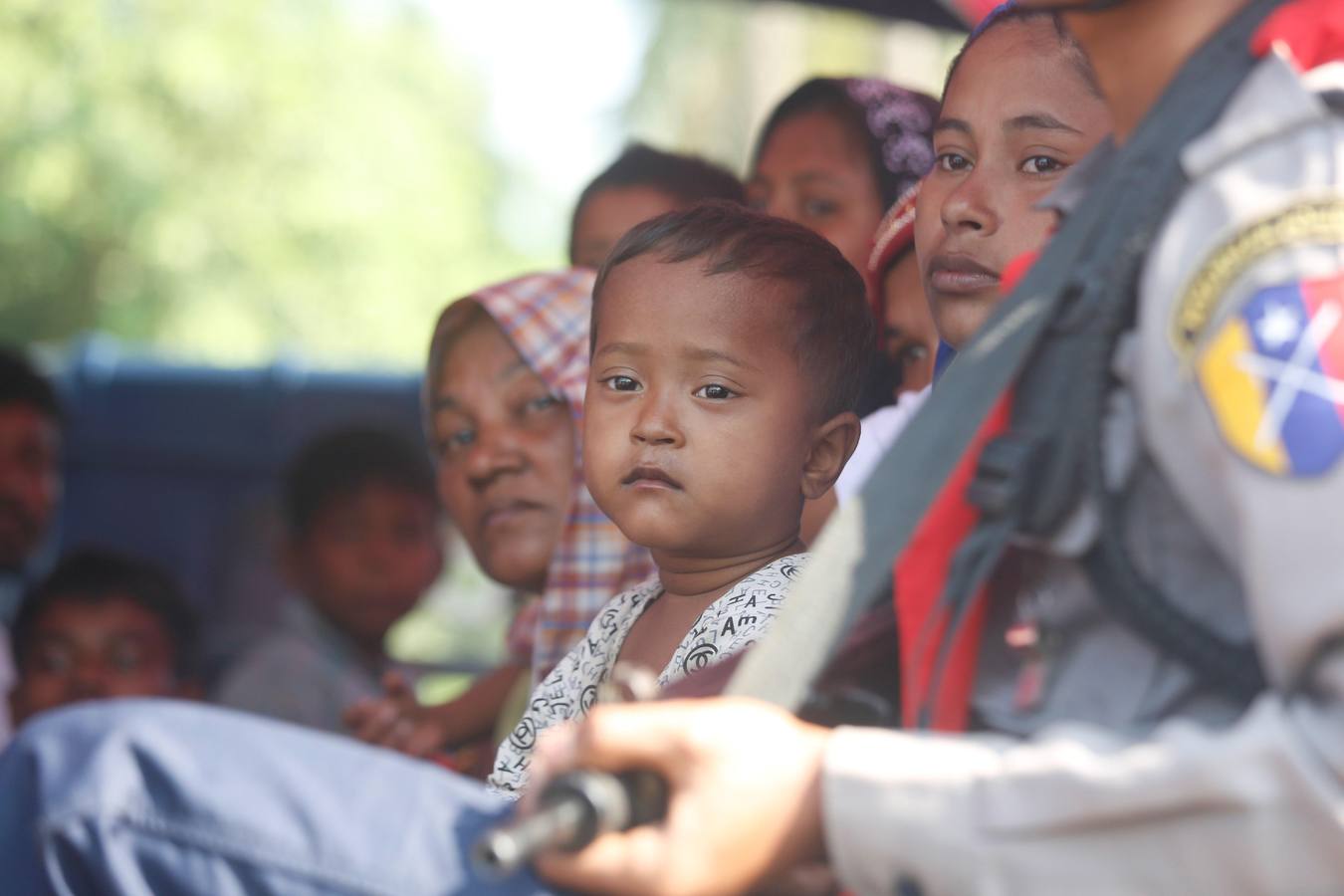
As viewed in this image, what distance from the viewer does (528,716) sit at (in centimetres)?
215

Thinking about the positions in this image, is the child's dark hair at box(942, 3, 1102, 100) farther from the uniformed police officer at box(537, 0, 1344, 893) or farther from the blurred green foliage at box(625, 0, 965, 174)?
the blurred green foliage at box(625, 0, 965, 174)

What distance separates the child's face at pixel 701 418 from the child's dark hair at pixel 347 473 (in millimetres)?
2383

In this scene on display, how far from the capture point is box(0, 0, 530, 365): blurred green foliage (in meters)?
11.6

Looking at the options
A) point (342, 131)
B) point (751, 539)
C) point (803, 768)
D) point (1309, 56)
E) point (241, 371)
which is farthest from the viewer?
point (342, 131)

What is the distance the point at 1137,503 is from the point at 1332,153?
0.90ft

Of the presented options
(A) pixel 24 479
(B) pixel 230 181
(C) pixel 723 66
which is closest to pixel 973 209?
(A) pixel 24 479

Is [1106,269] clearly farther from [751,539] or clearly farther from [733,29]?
[733,29]

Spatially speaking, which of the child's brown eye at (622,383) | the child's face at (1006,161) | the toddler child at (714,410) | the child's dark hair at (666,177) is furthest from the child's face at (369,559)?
the child's face at (1006,161)

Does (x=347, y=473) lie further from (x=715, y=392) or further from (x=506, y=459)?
(x=715, y=392)

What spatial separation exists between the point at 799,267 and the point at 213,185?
11042 mm

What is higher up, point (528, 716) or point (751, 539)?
point (751, 539)

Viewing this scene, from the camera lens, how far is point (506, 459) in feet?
8.54

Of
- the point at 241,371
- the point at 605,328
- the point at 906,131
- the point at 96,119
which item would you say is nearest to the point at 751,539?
the point at 605,328

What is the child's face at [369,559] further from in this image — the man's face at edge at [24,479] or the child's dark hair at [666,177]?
the child's dark hair at [666,177]
